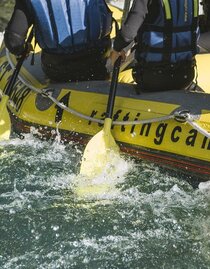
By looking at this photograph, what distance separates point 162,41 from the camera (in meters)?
4.05

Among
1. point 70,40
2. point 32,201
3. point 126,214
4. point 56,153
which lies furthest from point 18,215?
point 70,40

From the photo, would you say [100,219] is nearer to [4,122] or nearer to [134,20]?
[134,20]

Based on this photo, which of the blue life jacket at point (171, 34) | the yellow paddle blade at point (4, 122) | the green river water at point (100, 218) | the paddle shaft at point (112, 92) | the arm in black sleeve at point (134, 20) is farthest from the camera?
the yellow paddle blade at point (4, 122)

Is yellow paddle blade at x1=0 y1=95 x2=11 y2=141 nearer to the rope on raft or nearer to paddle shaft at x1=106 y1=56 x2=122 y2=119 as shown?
the rope on raft

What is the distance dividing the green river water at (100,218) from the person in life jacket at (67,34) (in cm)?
81

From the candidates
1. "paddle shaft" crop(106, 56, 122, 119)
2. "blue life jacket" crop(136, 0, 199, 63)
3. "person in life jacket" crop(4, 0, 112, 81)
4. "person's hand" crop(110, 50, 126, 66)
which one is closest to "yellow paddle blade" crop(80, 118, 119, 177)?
"paddle shaft" crop(106, 56, 122, 119)

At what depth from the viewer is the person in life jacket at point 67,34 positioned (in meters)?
4.45

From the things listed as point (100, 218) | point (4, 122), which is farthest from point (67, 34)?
point (100, 218)

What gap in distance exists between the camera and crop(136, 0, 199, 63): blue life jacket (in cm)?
396

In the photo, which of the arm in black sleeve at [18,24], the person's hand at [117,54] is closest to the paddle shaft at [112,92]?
the person's hand at [117,54]

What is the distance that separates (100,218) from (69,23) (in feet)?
5.58

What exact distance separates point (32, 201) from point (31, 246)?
1.64 feet

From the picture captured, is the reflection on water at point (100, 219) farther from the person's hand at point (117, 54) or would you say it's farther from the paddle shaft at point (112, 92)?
the person's hand at point (117, 54)

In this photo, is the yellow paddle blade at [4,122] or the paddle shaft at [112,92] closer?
the paddle shaft at [112,92]
